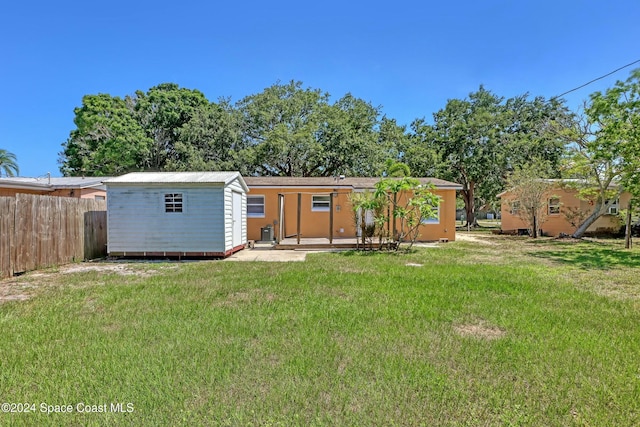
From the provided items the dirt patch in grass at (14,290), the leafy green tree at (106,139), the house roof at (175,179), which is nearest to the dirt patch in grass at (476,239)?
the house roof at (175,179)

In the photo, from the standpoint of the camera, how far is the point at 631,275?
7.56 metres

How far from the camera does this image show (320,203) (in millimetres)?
15219

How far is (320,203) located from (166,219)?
7004 millimetres

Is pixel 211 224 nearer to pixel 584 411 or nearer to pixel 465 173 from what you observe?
pixel 584 411

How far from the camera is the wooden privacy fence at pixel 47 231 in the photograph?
7.29m

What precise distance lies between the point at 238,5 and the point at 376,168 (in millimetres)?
14512

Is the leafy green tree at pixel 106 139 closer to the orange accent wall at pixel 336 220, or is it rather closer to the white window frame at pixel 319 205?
the orange accent wall at pixel 336 220

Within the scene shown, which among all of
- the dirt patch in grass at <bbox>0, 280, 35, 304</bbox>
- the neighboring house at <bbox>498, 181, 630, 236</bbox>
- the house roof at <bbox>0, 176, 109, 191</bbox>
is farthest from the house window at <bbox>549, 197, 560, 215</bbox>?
the house roof at <bbox>0, 176, 109, 191</bbox>

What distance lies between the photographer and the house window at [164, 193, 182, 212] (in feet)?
33.3

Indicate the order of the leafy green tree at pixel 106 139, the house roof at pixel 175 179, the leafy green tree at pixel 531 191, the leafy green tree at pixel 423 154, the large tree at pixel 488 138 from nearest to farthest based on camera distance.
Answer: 1. the house roof at pixel 175 179
2. the leafy green tree at pixel 531 191
3. the leafy green tree at pixel 106 139
4. the large tree at pixel 488 138
5. the leafy green tree at pixel 423 154

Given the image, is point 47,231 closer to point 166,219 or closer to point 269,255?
point 166,219

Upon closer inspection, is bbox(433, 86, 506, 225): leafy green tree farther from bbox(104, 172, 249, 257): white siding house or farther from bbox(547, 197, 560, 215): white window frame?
bbox(104, 172, 249, 257): white siding house

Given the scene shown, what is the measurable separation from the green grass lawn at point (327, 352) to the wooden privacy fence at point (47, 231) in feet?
5.71

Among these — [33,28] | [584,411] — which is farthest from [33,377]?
[33,28]
